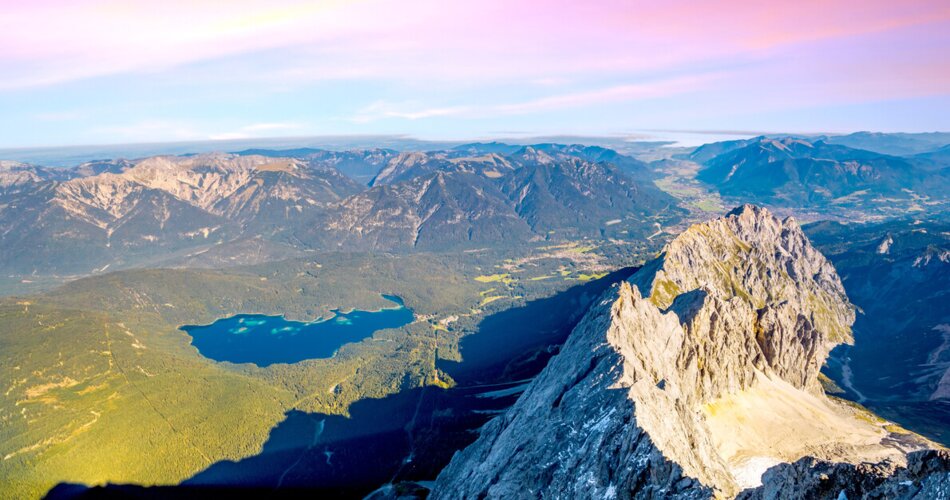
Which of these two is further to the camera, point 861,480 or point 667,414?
point 667,414

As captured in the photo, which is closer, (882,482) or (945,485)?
(945,485)

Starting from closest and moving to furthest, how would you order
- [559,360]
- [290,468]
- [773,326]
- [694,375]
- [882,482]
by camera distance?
[882,482]
[694,375]
[559,360]
[773,326]
[290,468]

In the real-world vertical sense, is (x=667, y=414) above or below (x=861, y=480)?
below

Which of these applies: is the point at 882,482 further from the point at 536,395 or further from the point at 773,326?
the point at 773,326

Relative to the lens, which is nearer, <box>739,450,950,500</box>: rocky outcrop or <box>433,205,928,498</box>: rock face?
<box>739,450,950,500</box>: rocky outcrop

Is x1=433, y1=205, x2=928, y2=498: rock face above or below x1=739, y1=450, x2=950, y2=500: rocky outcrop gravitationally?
below

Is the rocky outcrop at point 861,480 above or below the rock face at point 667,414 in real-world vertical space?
above

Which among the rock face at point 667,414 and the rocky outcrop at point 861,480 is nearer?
the rocky outcrop at point 861,480

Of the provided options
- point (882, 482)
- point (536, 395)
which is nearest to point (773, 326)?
point (536, 395)
